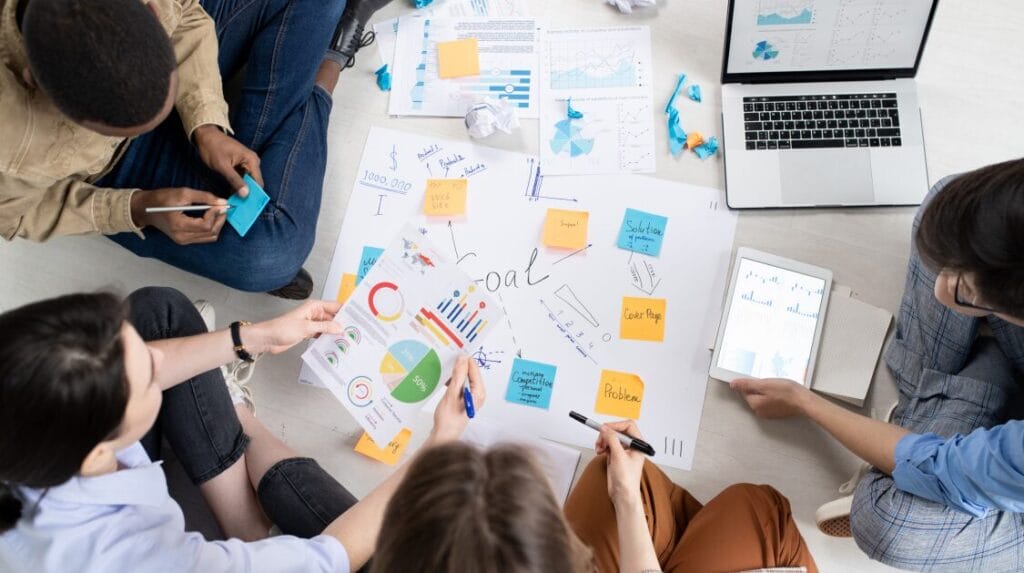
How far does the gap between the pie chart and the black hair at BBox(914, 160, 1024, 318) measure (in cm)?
83

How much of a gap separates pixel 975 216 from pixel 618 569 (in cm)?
71

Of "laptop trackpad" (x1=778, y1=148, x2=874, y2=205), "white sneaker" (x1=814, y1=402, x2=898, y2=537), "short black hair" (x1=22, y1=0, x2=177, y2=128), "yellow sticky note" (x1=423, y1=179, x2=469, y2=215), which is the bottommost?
"white sneaker" (x1=814, y1=402, x2=898, y2=537)

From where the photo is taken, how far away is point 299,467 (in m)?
1.38

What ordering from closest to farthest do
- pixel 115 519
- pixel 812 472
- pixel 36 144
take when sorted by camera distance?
pixel 115 519, pixel 36 144, pixel 812 472

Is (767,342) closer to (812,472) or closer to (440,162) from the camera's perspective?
(812,472)

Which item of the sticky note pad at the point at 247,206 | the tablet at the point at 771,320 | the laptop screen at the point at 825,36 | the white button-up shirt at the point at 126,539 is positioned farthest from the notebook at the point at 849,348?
the sticky note pad at the point at 247,206

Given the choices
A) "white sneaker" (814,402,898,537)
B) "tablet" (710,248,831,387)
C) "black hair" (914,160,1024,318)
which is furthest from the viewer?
"tablet" (710,248,831,387)

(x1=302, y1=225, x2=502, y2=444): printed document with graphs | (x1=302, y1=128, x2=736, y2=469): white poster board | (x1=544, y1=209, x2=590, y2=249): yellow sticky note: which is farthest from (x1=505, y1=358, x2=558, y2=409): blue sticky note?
(x1=544, y1=209, x2=590, y2=249): yellow sticky note

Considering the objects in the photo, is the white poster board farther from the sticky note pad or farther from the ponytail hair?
the ponytail hair

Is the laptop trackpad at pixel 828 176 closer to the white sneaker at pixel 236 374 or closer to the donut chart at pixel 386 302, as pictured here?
the donut chart at pixel 386 302

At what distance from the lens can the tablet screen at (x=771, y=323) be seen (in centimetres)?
Result: 152

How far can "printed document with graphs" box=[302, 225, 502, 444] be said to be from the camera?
4.83ft

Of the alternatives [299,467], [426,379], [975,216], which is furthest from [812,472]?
[299,467]

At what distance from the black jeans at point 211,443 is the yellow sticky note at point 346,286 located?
320 mm
